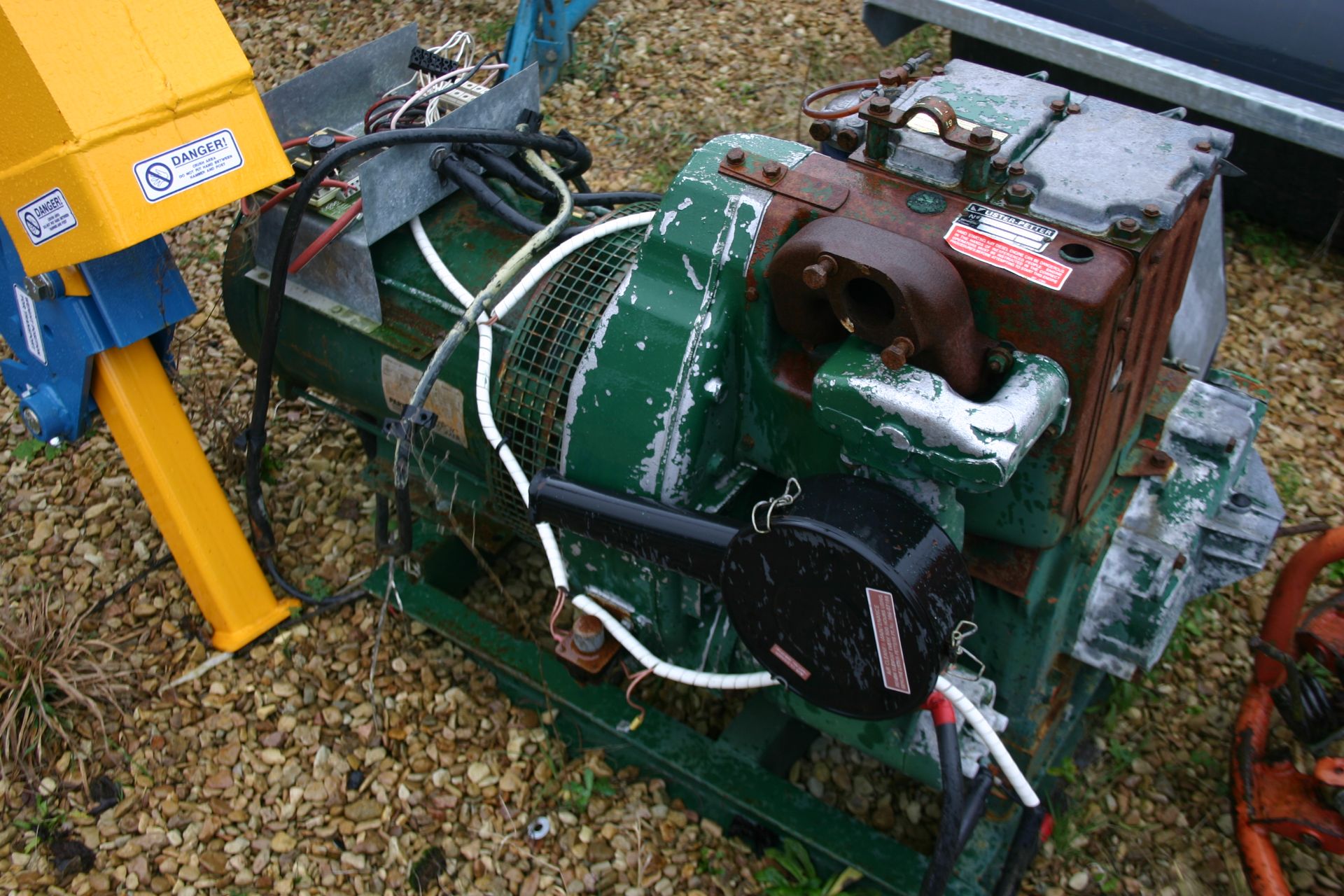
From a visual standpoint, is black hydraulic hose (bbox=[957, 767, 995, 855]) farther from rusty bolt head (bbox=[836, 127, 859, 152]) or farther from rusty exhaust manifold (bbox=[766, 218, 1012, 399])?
rusty bolt head (bbox=[836, 127, 859, 152])

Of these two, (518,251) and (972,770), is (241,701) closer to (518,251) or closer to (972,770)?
(518,251)

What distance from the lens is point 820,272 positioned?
1.60 m

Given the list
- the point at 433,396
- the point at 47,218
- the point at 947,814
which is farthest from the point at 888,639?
the point at 47,218

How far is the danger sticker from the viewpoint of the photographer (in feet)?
6.02

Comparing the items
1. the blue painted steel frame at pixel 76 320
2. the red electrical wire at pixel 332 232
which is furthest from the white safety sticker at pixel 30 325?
the red electrical wire at pixel 332 232

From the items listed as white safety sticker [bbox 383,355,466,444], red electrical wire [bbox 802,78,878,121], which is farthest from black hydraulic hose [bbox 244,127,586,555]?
red electrical wire [bbox 802,78,878,121]

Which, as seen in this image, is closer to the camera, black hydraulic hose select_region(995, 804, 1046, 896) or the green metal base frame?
black hydraulic hose select_region(995, 804, 1046, 896)

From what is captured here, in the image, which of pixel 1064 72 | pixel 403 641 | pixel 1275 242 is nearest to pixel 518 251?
pixel 403 641

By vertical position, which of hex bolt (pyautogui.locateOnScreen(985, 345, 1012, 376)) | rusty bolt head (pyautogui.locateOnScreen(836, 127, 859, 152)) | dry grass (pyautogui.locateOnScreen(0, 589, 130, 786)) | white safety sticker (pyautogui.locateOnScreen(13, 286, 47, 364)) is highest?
rusty bolt head (pyautogui.locateOnScreen(836, 127, 859, 152))

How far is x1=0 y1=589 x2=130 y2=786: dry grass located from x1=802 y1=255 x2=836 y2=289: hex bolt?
1.99m

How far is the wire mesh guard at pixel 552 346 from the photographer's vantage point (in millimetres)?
2051

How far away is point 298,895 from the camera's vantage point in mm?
2338

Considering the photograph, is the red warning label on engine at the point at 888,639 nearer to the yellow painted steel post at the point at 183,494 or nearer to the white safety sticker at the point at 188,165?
the white safety sticker at the point at 188,165

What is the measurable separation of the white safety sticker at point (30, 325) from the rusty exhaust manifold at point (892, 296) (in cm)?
160
